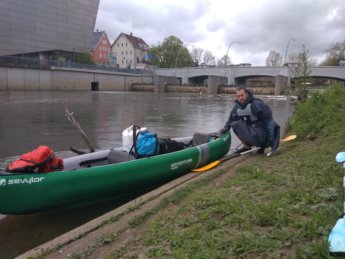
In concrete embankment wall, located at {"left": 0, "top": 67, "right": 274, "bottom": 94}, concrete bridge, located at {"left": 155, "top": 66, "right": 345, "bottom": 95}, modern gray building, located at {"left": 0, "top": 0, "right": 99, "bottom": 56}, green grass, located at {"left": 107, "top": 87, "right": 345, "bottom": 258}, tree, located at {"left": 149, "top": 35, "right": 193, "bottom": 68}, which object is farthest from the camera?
tree, located at {"left": 149, "top": 35, "right": 193, "bottom": 68}

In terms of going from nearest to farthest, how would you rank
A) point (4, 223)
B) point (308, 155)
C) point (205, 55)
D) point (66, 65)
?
point (4, 223) → point (308, 155) → point (66, 65) → point (205, 55)

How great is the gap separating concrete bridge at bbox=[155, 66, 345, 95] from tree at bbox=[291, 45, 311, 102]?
37462mm

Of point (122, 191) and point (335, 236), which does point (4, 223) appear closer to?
point (122, 191)

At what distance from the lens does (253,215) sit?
10.2 ft

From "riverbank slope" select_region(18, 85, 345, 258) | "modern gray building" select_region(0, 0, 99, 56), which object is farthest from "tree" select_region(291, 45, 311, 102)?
"modern gray building" select_region(0, 0, 99, 56)

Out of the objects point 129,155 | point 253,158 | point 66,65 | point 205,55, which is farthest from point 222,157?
point 205,55

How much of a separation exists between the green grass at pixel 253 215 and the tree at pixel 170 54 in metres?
89.4

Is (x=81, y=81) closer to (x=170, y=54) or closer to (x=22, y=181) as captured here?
(x=170, y=54)

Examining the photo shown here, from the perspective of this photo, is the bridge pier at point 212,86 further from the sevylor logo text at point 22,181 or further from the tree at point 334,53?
the sevylor logo text at point 22,181

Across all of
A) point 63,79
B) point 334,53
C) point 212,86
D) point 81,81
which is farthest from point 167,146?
point 334,53

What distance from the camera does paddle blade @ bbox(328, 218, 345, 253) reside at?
225 centimetres

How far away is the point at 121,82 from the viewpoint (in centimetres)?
6831

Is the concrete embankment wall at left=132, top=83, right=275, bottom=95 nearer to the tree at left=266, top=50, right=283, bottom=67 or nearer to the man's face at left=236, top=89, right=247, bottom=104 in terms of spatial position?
the tree at left=266, top=50, right=283, bottom=67

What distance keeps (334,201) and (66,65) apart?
59301mm
